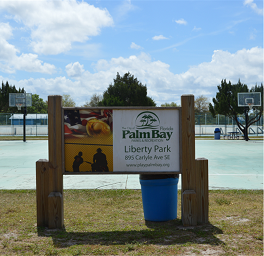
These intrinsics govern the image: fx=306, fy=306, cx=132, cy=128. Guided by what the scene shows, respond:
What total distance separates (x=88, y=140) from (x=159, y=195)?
1478 mm

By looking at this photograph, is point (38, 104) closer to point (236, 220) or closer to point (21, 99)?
point (21, 99)

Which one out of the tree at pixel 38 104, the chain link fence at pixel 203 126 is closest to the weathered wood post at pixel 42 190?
the chain link fence at pixel 203 126

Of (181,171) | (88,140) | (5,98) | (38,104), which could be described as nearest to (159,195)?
(181,171)

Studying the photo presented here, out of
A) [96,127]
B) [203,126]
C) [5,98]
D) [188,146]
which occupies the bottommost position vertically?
[203,126]

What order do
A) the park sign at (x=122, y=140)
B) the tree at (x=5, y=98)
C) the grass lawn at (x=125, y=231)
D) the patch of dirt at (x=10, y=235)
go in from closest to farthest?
the grass lawn at (x=125, y=231)
the patch of dirt at (x=10, y=235)
the park sign at (x=122, y=140)
the tree at (x=5, y=98)

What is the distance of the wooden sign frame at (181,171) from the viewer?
16.1ft

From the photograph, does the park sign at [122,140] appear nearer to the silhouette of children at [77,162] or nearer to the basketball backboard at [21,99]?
the silhouette of children at [77,162]

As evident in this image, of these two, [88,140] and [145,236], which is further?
[88,140]

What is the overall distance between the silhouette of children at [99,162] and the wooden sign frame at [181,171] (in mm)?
512

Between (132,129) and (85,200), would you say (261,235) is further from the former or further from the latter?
(85,200)

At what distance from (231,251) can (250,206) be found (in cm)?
234

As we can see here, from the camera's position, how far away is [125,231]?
15.4ft

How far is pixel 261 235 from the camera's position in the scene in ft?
14.3

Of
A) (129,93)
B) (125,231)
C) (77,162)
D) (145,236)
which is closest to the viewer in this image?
(145,236)
